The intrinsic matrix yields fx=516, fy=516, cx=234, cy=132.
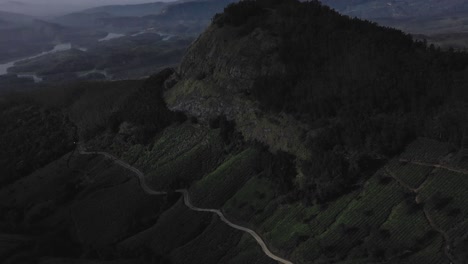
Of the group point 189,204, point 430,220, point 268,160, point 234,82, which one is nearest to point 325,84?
point 268,160

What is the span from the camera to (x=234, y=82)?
146 meters

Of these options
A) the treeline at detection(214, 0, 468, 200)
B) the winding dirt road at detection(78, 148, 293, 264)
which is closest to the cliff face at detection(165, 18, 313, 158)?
the treeline at detection(214, 0, 468, 200)

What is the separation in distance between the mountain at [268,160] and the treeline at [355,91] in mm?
341

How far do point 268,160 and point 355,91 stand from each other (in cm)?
2502

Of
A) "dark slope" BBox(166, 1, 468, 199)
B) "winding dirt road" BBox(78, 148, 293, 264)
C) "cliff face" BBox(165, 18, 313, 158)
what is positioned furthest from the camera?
"cliff face" BBox(165, 18, 313, 158)

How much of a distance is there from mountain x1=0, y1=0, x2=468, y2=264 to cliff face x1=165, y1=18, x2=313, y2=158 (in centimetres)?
47

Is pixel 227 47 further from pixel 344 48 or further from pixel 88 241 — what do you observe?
pixel 88 241

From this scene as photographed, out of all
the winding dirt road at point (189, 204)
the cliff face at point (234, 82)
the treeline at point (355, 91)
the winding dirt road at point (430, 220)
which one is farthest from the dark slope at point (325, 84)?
the winding dirt road at point (189, 204)

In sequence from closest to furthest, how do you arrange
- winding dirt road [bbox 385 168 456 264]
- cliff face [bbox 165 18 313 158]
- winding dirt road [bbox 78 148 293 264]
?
1. winding dirt road [bbox 385 168 456 264]
2. winding dirt road [bbox 78 148 293 264]
3. cliff face [bbox 165 18 313 158]

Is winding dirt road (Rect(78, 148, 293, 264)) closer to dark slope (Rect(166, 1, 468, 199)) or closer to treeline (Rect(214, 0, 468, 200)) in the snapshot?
treeline (Rect(214, 0, 468, 200))

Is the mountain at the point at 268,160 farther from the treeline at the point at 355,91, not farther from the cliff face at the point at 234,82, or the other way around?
the cliff face at the point at 234,82

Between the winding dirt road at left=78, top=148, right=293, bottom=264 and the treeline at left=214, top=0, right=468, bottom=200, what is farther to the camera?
the treeline at left=214, top=0, right=468, bottom=200

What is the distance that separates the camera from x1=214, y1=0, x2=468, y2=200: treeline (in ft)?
324

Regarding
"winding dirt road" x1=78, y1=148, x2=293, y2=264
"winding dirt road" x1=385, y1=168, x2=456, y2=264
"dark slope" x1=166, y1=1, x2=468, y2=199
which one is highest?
"dark slope" x1=166, y1=1, x2=468, y2=199
